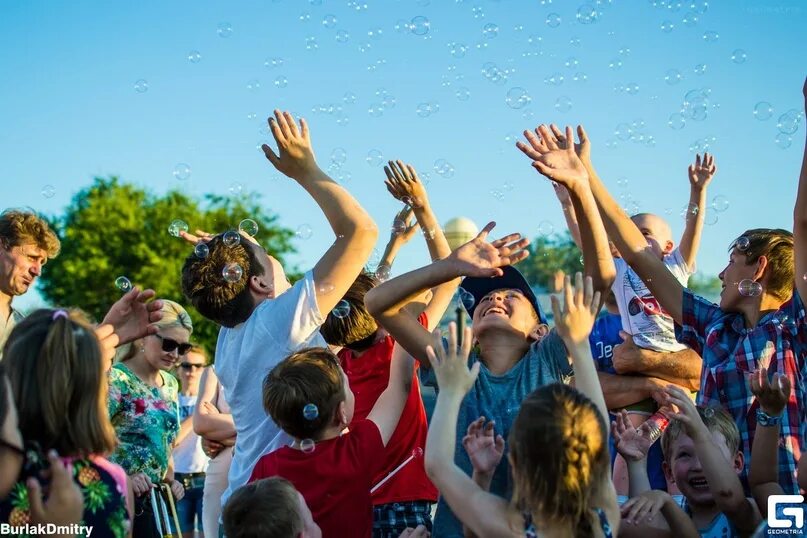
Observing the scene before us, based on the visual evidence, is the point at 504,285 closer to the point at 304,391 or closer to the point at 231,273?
the point at 304,391

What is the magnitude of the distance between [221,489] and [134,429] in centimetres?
122

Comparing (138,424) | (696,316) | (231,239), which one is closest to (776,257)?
(696,316)

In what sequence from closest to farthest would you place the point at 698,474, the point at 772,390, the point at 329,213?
1. the point at 772,390
2. the point at 698,474
3. the point at 329,213

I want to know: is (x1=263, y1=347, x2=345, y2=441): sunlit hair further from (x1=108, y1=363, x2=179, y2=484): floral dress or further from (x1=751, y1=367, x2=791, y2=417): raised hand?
(x1=108, y1=363, x2=179, y2=484): floral dress

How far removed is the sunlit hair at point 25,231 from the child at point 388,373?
66.8 inches

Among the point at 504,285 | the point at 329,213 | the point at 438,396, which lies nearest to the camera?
the point at 438,396

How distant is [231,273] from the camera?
13.4 ft

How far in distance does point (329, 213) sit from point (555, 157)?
0.91 metres

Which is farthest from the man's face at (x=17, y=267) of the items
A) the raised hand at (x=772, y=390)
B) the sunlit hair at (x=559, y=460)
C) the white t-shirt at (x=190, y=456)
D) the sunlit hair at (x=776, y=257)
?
the white t-shirt at (x=190, y=456)

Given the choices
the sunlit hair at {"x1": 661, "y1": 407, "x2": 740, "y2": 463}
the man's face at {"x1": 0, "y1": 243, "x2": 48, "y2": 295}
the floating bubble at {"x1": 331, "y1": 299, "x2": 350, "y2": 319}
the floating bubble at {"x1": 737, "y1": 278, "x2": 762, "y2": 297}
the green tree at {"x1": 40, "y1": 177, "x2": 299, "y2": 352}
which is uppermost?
the green tree at {"x1": 40, "y1": 177, "x2": 299, "y2": 352}

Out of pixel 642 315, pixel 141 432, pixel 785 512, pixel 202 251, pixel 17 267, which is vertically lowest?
pixel 785 512

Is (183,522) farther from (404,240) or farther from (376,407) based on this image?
(376,407)

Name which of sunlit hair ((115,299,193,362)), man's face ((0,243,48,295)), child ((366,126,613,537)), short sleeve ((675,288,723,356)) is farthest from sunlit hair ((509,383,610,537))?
sunlit hair ((115,299,193,362))

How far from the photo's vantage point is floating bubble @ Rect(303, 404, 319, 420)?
3.56m
